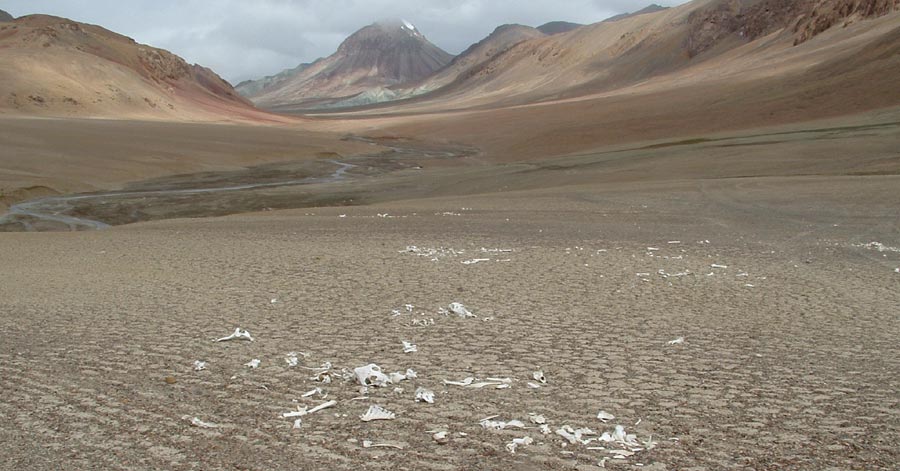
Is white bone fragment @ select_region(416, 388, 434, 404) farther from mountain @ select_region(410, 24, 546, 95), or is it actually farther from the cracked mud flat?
mountain @ select_region(410, 24, 546, 95)

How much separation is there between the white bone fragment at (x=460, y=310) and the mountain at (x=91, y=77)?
4325 centimetres

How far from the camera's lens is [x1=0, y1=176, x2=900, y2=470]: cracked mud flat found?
380 centimetres

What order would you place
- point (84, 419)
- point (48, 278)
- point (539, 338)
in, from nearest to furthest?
point (84, 419)
point (539, 338)
point (48, 278)

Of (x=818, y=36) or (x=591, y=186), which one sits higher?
(x=818, y=36)

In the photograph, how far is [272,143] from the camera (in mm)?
36219

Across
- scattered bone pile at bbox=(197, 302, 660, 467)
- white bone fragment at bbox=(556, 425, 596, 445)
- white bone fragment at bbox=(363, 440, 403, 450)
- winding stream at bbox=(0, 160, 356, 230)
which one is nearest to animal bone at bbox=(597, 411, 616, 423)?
scattered bone pile at bbox=(197, 302, 660, 467)

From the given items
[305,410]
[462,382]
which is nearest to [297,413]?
[305,410]

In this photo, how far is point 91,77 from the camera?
54219mm

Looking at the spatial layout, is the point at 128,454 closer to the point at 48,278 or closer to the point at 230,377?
the point at 230,377

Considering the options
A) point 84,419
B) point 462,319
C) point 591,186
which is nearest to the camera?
point 84,419

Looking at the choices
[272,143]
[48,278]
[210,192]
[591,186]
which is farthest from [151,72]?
[48,278]

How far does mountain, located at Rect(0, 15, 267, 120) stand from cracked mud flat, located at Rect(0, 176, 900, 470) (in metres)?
40.2

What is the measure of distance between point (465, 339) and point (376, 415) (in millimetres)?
1682

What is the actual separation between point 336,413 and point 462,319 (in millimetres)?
2268
